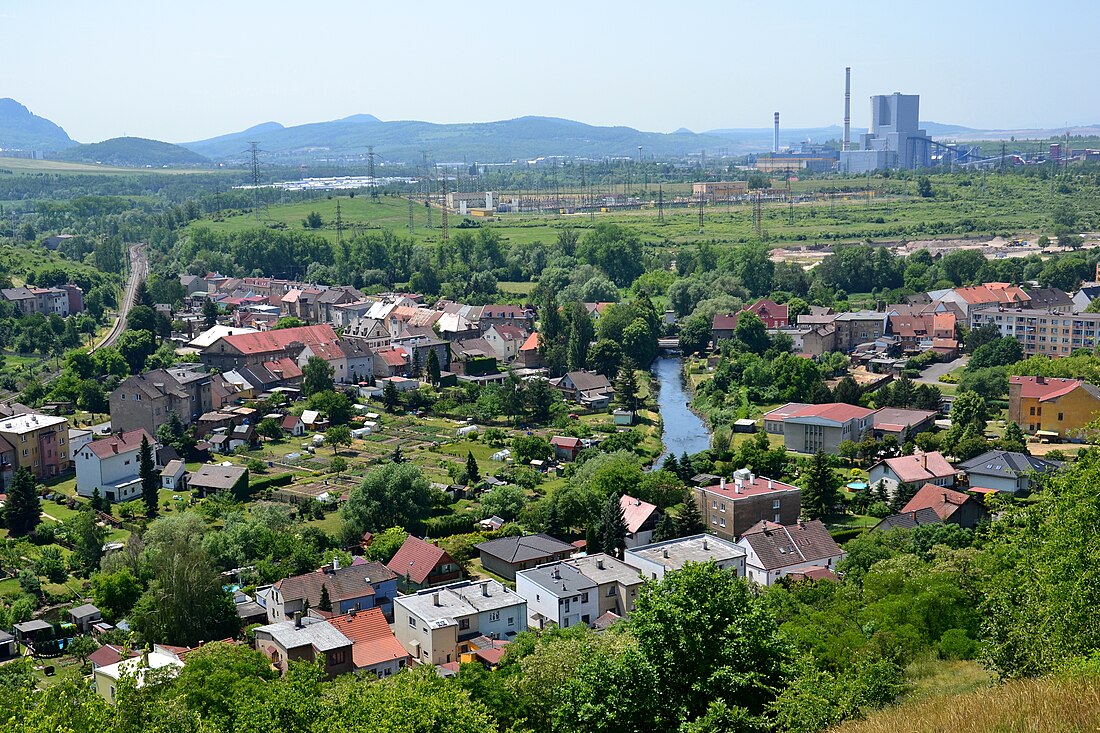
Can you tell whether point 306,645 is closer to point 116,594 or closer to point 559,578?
point 559,578

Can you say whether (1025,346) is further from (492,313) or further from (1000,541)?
(1000,541)

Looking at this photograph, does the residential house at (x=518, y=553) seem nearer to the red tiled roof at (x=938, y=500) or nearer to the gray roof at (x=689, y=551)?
the gray roof at (x=689, y=551)

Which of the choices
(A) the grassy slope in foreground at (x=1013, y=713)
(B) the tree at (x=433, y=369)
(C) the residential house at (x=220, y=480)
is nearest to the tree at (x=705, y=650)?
(A) the grassy slope in foreground at (x=1013, y=713)

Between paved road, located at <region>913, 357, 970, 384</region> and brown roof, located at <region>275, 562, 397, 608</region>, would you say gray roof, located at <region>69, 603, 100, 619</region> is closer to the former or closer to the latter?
brown roof, located at <region>275, 562, 397, 608</region>

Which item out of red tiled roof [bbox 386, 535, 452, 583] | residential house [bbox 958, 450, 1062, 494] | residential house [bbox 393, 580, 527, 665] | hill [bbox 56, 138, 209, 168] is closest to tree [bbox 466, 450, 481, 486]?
red tiled roof [bbox 386, 535, 452, 583]

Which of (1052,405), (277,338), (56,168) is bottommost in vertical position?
(1052,405)

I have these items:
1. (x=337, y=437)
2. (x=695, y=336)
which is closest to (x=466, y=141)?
(x=695, y=336)
